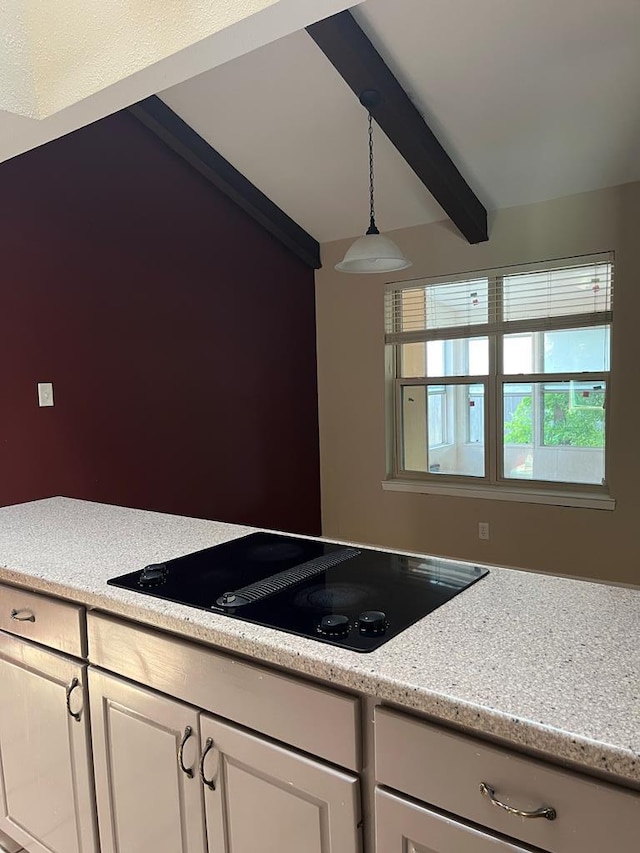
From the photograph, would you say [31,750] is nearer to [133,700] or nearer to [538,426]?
[133,700]

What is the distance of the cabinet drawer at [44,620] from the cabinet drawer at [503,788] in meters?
0.82

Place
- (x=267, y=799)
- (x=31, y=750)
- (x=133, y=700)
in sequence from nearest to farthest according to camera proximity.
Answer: (x=267, y=799) < (x=133, y=700) < (x=31, y=750)

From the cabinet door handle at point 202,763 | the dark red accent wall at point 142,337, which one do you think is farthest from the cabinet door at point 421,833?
the dark red accent wall at point 142,337

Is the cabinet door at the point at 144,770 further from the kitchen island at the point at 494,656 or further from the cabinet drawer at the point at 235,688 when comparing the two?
the kitchen island at the point at 494,656

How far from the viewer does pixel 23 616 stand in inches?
62.7

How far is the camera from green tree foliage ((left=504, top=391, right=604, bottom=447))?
383cm

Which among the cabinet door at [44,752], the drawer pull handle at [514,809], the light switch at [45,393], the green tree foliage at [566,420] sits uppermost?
the light switch at [45,393]

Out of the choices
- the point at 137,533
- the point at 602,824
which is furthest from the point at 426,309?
the point at 602,824

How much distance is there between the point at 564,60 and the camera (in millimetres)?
2746

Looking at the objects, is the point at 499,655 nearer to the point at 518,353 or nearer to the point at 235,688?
the point at 235,688

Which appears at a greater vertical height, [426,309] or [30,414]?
[426,309]

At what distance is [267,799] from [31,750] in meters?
0.86

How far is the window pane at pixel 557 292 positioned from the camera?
12.2ft

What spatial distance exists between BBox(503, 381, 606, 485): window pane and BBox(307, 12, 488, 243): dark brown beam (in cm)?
111
